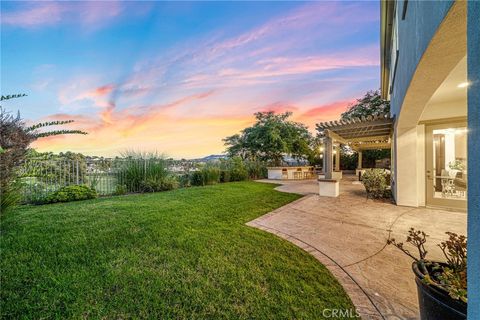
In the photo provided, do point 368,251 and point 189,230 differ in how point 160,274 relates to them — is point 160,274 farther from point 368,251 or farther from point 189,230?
point 368,251

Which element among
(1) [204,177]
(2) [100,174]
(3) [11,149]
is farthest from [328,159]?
(2) [100,174]

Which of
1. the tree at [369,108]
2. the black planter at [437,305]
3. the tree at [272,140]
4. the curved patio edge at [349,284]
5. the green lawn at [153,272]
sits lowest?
the curved patio edge at [349,284]

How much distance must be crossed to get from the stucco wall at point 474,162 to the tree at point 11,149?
11.3 feet

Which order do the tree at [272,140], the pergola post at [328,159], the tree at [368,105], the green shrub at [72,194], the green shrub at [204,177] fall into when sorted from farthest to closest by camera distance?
the tree at [368,105] → the tree at [272,140] → the green shrub at [204,177] → the pergola post at [328,159] → the green shrub at [72,194]

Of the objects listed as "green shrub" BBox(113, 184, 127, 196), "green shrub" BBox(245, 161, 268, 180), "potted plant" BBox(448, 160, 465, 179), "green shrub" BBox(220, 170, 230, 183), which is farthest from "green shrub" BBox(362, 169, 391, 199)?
"green shrub" BBox(113, 184, 127, 196)

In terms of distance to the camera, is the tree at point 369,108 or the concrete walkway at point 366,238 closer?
the concrete walkway at point 366,238

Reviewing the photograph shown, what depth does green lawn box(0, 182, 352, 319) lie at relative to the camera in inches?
73.7

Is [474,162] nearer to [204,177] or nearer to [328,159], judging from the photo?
A: [328,159]

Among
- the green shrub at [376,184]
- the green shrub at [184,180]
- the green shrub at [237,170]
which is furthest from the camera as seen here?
the green shrub at [237,170]

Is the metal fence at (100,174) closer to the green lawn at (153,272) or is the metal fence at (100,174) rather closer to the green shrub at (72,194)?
the green shrub at (72,194)

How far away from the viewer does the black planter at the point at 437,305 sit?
47.2 inches

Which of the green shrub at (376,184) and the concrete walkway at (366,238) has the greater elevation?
the green shrub at (376,184)

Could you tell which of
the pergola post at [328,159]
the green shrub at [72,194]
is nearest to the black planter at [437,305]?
the pergola post at [328,159]

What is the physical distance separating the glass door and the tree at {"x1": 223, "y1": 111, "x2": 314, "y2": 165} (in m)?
10.9
